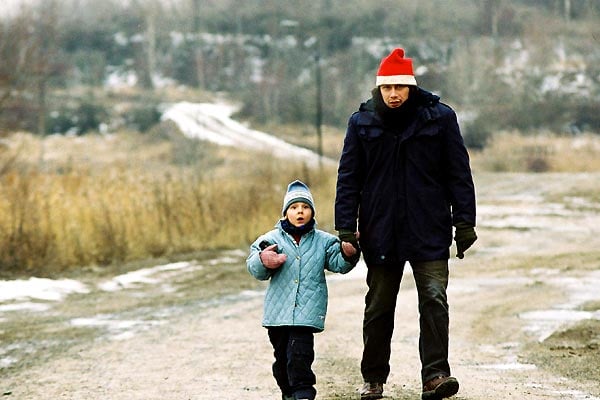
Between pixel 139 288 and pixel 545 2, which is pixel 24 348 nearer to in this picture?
pixel 139 288

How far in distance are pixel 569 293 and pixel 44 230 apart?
6722mm

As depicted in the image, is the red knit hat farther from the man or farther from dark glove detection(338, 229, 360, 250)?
dark glove detection(338, 229, 360, 250)

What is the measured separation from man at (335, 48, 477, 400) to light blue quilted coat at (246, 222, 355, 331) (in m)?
0.20

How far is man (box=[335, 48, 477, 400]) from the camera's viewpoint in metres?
6.92

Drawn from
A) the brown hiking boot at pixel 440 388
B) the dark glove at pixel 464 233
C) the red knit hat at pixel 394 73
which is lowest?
the brown hiking boot at pixel 440 388

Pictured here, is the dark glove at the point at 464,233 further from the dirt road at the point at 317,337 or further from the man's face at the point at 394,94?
the dirt road at the point at 317,337

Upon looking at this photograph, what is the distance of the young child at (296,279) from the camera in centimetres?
670

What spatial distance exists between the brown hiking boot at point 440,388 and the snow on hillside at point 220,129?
3926 cm

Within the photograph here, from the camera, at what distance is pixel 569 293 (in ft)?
45.0

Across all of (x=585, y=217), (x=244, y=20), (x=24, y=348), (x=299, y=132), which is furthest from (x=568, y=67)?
(x=24, y=348)

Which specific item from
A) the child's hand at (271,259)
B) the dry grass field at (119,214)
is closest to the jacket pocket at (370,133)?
the child's hand at (271,259)

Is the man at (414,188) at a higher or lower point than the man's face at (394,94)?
lower

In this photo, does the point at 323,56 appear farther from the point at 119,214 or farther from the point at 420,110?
the point at 420,110

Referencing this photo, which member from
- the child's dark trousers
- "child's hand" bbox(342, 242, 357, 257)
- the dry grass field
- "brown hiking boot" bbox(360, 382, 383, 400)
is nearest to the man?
"child's hand" bbox(342, 242, 357, 257)
